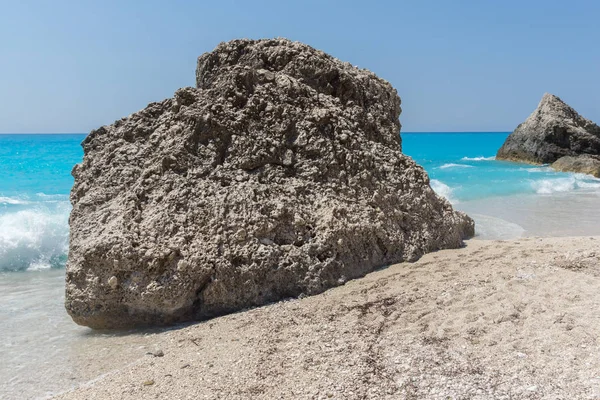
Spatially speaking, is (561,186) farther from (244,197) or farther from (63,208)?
(63,208)

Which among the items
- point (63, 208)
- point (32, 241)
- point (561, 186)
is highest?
point (63, 208)

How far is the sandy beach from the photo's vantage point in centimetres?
331

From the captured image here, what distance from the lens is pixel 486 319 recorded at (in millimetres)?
4117

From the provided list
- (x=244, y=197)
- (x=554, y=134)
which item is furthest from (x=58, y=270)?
(x=554, y=134)

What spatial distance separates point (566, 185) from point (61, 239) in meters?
17.0

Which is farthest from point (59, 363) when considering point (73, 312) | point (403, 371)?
point (403, 371)

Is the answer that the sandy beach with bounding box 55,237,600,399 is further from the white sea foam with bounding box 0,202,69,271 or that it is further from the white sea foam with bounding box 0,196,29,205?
the white sea foam with bounding box 0,196,29,205

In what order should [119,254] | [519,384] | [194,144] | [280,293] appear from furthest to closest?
[194,144] → [280,293] → [119,254] → [519,384]

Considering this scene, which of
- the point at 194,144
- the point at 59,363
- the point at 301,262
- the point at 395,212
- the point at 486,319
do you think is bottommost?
the point at 59,363

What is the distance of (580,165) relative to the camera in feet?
83.1

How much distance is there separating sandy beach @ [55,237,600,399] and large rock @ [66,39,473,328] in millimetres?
368

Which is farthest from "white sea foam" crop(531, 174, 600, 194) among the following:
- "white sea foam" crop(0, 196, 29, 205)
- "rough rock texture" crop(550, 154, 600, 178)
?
"white sea foam" crop(0, 196, 29, 205)

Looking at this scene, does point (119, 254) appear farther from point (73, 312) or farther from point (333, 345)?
point (333, 345)

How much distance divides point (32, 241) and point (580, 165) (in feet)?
82.7
